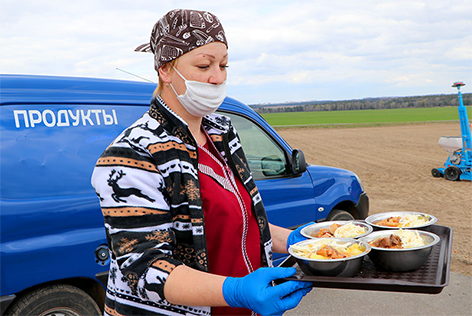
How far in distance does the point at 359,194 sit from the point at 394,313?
1.52 metres

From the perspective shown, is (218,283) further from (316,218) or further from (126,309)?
(316,218)

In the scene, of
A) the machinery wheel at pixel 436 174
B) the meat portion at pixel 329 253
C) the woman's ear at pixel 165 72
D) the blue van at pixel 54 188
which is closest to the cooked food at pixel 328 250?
the meat portion at pixel 329 253

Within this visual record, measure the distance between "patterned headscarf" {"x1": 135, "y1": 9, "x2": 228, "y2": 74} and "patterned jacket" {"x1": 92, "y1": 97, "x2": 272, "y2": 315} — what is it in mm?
206

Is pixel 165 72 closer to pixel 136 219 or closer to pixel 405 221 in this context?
pixel 136 219

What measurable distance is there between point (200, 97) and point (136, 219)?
0.61m

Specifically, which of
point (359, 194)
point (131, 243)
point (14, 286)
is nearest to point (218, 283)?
point (131, 243)

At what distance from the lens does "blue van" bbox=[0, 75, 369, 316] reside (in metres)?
2.84

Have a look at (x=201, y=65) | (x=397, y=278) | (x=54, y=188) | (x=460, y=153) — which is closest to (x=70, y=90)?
(x=54, y=188)

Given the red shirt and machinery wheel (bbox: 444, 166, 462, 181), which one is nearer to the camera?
the red shirt

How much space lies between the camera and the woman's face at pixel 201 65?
1.79 metres

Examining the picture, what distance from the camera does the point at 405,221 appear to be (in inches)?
96.7

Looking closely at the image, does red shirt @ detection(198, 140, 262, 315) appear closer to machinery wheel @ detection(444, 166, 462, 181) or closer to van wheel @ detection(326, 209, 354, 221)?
van wheel @ detection(326, 209, 354, 221)

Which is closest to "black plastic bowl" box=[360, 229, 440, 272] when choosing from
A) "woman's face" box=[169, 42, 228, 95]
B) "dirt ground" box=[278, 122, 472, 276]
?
"woman's face" box=[169, 42, 228, 95]

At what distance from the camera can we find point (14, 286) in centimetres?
283
